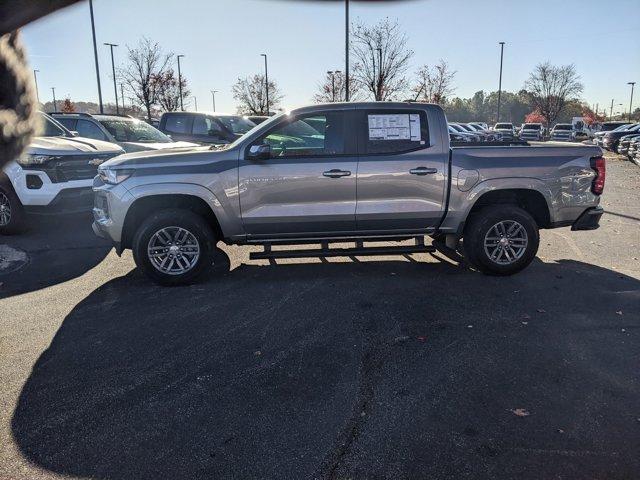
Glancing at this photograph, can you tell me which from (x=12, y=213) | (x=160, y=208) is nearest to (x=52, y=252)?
(x=12, y=213)

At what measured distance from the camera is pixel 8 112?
100 cm

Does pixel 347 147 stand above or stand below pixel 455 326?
above

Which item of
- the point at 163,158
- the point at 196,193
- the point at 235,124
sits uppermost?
the point at 235,124

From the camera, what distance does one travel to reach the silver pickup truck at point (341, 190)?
559cm

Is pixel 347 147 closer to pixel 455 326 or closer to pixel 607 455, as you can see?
pixel 455 326

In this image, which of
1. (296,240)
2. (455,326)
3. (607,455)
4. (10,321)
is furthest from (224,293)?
(607,455)

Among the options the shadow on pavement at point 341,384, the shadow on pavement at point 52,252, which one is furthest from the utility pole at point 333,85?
the shadow on pavement at point 341,384

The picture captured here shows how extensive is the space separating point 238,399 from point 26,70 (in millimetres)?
2713

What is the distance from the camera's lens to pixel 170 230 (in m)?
5.60

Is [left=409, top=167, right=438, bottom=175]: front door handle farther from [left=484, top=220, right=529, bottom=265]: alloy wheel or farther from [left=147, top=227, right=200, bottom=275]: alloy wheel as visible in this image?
[left=147, top=227, right=200, bottom=275]: alloy wheel

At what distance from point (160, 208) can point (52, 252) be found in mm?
2561

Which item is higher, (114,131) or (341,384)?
(114,131)

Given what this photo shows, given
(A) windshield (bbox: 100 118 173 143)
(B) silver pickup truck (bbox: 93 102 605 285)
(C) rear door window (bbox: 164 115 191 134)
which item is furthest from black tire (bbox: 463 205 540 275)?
(C) rear door window (bbox: 164 115 191 134)

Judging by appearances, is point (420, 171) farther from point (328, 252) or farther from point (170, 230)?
point (170, 230)
